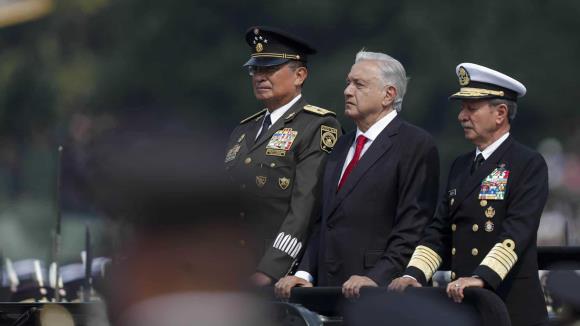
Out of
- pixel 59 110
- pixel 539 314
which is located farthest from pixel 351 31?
pixel 539 314

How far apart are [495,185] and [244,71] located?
1018 cm

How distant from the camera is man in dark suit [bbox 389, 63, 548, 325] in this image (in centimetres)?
461

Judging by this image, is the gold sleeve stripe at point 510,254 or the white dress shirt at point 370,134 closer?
the gold sleeve stripe at point 510,254

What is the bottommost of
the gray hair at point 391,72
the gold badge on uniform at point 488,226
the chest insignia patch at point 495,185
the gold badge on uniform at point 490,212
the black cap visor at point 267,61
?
the gold badge on uniform at point 488,226

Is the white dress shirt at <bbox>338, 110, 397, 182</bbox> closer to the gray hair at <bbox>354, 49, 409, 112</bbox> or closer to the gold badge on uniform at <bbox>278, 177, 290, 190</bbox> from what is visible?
the gray hair at <bbox>354, 49, 409, 112</bbox>

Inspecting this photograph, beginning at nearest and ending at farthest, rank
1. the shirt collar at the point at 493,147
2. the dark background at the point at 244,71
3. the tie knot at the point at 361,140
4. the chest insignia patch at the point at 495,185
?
the chest insignia patch at the point at 495,185 < the shirt collar at the point at 493,147 < the tie knot at the point at 361,140 < the dark background at the point at 244,71

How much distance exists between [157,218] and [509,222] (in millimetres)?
2358

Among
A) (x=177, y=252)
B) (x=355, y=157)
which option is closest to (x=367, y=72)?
(x=355, y=157)

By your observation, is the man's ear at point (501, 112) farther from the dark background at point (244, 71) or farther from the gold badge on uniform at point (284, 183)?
the dark background at point (244, 71)

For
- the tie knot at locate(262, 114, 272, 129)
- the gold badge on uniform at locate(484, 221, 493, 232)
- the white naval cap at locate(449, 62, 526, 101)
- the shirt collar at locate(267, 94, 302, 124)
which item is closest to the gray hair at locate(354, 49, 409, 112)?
the white naval cap at locate(449, 62, 526, 101)

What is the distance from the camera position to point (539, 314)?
4703mm

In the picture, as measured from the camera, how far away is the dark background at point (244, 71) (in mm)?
14336

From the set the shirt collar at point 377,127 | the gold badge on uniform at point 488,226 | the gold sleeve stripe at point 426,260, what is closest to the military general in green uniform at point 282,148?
the shirt collar at point 377,127

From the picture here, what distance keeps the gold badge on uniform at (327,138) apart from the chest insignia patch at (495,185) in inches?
38.1
